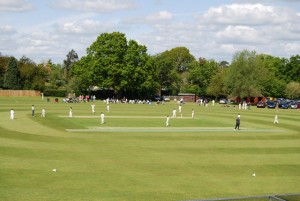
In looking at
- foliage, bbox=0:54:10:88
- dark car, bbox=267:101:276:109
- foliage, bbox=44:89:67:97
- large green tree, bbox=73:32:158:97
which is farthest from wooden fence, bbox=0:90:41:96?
dark car, bbox=267:101:276:109

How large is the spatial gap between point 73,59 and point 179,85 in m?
53.0

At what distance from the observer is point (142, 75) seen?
10569 cm

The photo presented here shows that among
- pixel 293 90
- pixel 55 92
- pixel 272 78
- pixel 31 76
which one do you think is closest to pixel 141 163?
pixel 55 92

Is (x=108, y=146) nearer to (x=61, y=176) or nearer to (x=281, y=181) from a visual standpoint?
(x=61, y=176)

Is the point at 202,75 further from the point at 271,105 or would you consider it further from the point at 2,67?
the point at 2,67

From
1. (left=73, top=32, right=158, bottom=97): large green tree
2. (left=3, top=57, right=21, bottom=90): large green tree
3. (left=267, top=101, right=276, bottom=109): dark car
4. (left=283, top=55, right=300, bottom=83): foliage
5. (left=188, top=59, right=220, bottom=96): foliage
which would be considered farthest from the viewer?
(left=283, top=55, right=300, bottom=83): foliage

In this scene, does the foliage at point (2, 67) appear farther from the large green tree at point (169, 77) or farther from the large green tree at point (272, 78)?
the large green tree at point (272, 78)

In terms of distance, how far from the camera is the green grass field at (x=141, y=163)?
18.6 meters

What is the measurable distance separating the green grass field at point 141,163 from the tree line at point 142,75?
60.1 meters

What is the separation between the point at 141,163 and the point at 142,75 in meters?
81.3

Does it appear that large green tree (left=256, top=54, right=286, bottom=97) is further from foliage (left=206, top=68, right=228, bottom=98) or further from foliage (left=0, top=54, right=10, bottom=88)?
foliage (left=0, top=54, right=10, bottom=88)

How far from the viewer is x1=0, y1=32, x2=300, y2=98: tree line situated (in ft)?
336

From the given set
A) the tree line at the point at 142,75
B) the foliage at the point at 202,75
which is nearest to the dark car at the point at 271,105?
the tree line at the point at 142,75

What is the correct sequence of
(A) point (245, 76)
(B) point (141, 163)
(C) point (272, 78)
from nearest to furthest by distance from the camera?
(B) point (141, 163) → (A) point (245, 76) → (C) point (272, 78)
